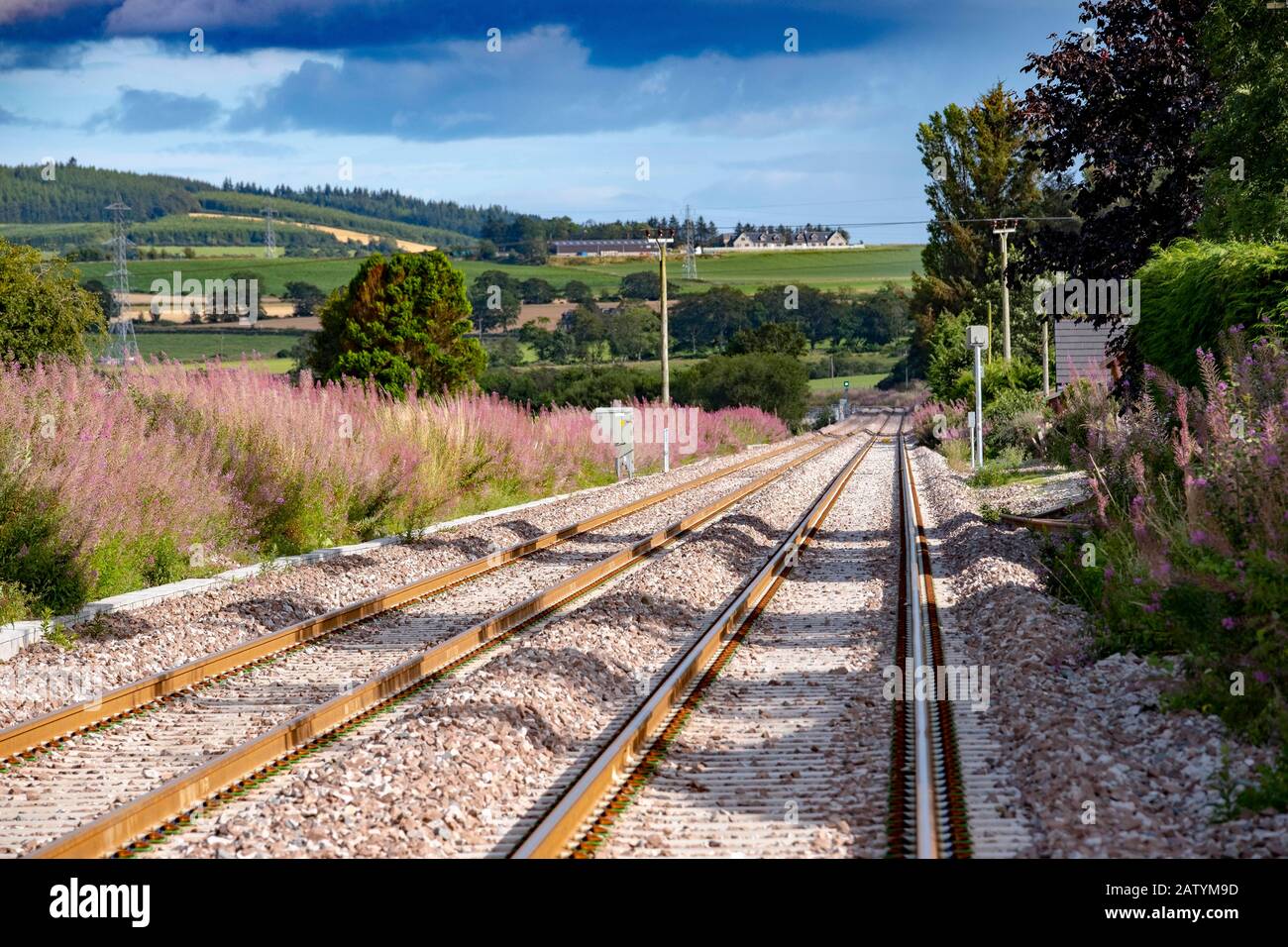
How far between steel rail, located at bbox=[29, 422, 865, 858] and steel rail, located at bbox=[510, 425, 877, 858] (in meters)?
1.90

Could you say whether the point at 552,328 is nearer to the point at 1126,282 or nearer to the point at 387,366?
the point at 387,366

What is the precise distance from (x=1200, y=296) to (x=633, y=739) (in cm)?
899

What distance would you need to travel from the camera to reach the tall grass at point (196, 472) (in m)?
12.8

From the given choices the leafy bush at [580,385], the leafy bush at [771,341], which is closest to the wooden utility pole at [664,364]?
the leafy bush at [580,385]

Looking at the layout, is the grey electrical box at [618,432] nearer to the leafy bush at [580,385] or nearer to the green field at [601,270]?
the leafy bush at [580,385]

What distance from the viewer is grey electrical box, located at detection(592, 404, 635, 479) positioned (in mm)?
36375

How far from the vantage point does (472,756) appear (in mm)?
7719

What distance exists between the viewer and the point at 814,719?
909 centimetres

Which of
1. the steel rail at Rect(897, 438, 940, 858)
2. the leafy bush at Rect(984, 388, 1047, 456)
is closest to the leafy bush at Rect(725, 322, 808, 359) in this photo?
the leafy bush at Rect(984, 388, 1047, 456)

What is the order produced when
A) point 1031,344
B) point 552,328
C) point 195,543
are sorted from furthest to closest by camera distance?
1. point 552,328
2. point 1031,344
3. point 195,543

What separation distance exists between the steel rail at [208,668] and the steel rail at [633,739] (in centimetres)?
348

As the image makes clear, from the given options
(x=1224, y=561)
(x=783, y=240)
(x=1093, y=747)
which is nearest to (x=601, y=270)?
(x=783, y=240)
